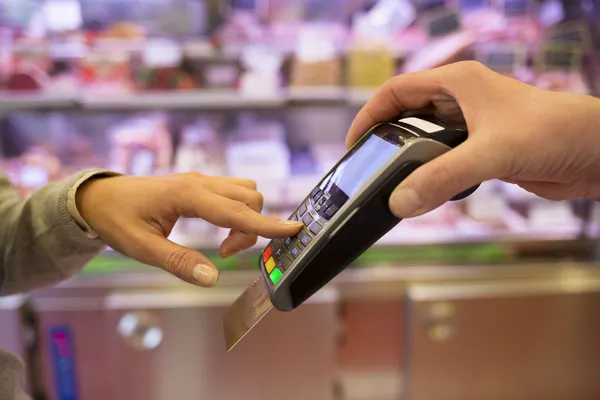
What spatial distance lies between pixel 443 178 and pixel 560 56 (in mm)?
1321

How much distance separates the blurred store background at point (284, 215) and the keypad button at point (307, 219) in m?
0.87

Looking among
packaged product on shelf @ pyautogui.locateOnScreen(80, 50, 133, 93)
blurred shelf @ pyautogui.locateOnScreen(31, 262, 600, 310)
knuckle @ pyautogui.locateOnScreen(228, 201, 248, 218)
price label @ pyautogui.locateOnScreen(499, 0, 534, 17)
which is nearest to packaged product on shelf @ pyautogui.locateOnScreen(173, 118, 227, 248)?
blurred shelf @ pyautogui.locateOnScreen(31, 262, 600, 310)

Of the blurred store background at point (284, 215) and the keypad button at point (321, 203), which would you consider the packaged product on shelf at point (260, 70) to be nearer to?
the blurred store background at point (284, 215)

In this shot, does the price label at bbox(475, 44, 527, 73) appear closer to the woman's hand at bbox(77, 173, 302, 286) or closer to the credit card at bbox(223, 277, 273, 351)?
the woman's hand at bbox(77, 173, 302, 286)

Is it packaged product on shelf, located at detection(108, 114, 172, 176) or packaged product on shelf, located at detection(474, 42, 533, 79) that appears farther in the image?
packaged product on shelf, located at detection(108, 114, 172, 176)

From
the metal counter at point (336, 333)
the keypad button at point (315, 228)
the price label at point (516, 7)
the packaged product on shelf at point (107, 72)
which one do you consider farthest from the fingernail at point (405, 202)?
the price label at point (516, 7)

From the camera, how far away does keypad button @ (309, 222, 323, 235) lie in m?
0.83

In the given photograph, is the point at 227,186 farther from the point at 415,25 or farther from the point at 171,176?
the point at 415,25

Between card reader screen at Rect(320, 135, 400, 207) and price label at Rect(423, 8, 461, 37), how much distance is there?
1037 mm

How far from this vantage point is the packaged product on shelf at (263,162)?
1857mm

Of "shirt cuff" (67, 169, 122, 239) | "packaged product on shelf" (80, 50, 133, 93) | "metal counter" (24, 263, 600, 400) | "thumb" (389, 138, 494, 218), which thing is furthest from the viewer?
"packaged product on shelf" (80, 50, 133, 93)

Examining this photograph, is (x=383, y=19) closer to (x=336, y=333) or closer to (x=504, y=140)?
(x=336, y=333)

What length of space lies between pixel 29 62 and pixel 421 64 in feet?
4.01

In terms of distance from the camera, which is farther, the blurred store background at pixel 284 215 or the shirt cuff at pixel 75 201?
the blurred store background at pixel 284 215
